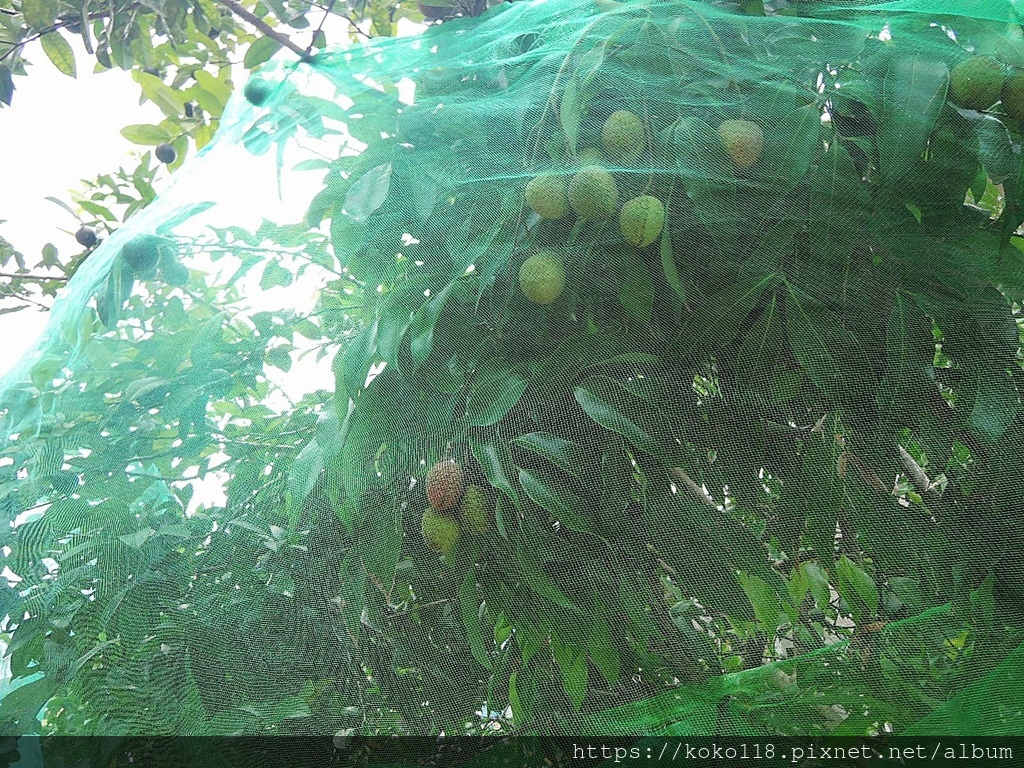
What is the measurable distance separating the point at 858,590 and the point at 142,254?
37.5 inches

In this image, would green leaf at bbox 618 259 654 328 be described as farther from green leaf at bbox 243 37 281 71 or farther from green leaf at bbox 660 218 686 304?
green leaf at bbox 243 37 281 71

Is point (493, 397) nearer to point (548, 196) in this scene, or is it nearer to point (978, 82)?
point (548, 196)

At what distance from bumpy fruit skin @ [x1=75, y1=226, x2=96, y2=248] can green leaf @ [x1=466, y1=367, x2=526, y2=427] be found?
4.11 ft

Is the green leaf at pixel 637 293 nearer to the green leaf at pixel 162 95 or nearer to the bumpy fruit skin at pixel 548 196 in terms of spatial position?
the bumpy fruit skin at pixel 548 196

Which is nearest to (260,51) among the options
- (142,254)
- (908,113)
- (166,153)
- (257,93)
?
(257,93)

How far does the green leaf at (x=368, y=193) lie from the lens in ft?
3.14

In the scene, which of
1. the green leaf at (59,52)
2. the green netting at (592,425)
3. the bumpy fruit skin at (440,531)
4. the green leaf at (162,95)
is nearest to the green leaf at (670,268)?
the green netting at (592,425)

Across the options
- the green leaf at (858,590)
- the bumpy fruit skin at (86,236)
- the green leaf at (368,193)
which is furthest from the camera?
the bumpy fruit skin at (86,236)

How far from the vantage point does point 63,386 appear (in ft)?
3.40

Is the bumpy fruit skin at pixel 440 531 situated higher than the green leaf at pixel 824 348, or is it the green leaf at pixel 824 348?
the green leaf at pixel 824 348

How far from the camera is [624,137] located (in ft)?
2.97

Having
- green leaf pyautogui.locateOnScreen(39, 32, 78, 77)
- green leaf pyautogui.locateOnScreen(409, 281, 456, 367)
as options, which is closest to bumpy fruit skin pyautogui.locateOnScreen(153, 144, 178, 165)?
green leaf pyautogui.locateOnScreen(39, 32, 78, 77)

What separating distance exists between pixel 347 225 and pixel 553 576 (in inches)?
19.3

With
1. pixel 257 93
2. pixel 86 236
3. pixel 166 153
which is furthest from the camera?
pixel 86 236
